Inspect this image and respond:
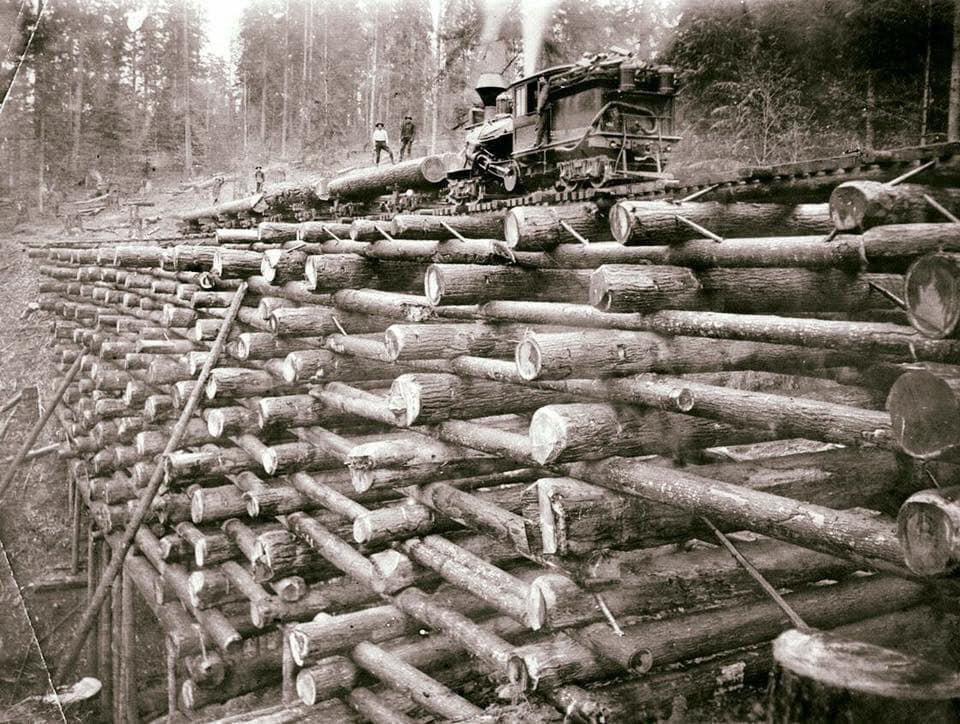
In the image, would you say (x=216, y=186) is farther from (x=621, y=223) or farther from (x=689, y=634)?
(x=689, y=634)

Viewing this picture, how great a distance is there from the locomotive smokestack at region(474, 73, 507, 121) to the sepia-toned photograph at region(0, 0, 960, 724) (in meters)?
5.51

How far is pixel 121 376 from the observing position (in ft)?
42.1

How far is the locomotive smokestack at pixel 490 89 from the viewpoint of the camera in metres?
19.6

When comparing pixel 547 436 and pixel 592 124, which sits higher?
pixel 592 124

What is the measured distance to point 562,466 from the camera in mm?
4645

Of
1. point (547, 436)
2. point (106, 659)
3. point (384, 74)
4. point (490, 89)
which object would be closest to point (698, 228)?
point (547, 436)

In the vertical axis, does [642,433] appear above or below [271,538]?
above

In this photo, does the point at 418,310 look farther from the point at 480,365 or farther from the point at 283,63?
the point at 283,63

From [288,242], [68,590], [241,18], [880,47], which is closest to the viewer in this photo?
[880,47]

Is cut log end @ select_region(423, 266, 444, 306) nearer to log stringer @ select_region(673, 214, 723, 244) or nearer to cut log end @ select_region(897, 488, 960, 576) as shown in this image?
log stringer @ select_region(673, 214, 723, 244)

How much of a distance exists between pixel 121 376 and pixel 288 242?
6.27m

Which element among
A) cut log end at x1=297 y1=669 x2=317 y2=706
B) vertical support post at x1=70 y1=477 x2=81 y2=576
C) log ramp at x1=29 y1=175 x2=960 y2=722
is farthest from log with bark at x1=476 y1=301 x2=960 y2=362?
vertical support post at x1=70 y1=477 x2=81 y2=576

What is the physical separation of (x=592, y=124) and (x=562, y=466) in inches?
424

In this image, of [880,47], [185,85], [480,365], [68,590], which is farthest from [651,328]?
[185,85]
